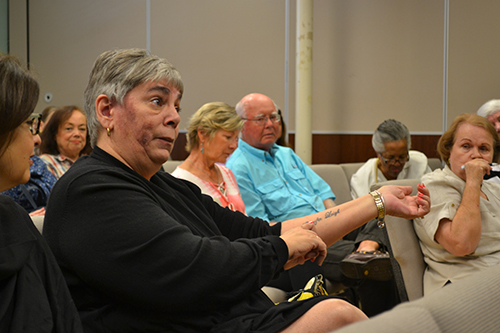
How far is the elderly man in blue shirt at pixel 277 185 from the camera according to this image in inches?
89.5

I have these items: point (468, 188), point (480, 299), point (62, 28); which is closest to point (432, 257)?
point (468, 188)

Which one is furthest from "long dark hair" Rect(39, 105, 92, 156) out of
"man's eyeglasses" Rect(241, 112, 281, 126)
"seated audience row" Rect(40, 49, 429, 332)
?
"seated audience row" Rect(40, 49, 429, 332)

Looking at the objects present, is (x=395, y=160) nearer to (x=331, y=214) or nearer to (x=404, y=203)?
(x=404, y=203)

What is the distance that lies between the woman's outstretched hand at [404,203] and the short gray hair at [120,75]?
0.80m

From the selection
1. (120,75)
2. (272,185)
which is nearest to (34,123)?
(120,75)

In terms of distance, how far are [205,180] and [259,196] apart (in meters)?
0.44

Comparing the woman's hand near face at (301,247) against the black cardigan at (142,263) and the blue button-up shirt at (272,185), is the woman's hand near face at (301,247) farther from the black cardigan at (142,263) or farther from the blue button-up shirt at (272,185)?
the blue button-up shirt at (272,185)

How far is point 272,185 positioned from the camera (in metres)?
2.80

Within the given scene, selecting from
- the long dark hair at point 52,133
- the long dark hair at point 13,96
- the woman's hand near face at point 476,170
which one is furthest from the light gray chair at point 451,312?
the long dark hair at point 52,133

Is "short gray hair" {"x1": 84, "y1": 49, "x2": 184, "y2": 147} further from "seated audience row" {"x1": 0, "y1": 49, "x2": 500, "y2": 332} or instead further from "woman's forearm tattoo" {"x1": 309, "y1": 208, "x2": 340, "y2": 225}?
"woman's forearm tattoo" {"x1": 309, "y1": 208, "x2": 340, "y2": 225}

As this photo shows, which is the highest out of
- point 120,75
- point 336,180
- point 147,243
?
point 120,75

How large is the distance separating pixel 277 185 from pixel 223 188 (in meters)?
0.49

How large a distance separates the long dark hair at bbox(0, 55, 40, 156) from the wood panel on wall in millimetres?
4038

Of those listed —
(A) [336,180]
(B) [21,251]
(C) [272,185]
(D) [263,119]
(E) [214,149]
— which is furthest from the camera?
(A) [336,180]
